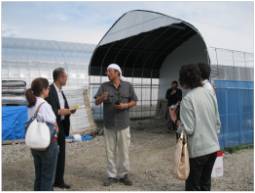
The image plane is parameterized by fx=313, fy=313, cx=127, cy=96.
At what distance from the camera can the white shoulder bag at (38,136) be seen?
9.91 feet

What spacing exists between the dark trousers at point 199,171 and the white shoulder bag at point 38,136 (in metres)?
1.43

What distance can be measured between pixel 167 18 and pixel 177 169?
222 inches

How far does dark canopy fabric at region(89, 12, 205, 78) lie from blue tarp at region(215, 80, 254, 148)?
3.44 m

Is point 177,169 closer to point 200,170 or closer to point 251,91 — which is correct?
point 200,170

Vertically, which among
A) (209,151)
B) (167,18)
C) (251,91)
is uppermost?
(167,18)

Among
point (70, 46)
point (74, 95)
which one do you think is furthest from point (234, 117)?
point (70, 46)

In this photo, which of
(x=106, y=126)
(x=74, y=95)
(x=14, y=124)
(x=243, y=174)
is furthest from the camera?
(x=74, y=95)

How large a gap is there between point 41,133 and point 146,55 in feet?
35.3

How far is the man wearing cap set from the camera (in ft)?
14.4

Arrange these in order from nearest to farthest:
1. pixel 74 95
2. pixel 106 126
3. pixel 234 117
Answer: pixel 106 126 < pixel 234 117 < pixel 74 95

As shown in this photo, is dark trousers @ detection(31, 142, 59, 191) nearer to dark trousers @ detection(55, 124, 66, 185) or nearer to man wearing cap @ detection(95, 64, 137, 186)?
dark trousers @ detection(55, 124, 66, 185)

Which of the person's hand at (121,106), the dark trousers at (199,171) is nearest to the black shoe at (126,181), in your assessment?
the person's hand at (121,106)

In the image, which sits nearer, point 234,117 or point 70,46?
point 234,117

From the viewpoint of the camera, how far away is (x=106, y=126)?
14.7 feet
